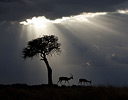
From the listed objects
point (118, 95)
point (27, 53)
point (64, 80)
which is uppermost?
point (27, 53)

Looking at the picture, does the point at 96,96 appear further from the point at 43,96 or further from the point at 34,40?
the point at 34,40

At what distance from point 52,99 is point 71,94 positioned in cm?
194

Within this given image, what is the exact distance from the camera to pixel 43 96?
24062mm

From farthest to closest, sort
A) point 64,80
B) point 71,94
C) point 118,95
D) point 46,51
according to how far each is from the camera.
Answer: point 46,51 → point 64,80 → point 71,94 → point 118,95

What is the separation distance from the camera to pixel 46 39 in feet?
178

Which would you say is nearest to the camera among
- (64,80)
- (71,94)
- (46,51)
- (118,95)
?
(118,95)

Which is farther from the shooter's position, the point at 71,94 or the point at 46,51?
the point at 46,51

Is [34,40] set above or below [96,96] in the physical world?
above

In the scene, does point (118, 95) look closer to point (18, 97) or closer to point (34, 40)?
point (18, 97)

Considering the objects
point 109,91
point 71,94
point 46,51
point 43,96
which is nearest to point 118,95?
point 109,91


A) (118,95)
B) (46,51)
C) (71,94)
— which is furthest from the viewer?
(46,51)

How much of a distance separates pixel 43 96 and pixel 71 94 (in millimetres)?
2286

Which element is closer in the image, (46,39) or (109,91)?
(109,91)

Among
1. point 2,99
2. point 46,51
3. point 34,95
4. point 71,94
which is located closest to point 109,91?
point 71,94
